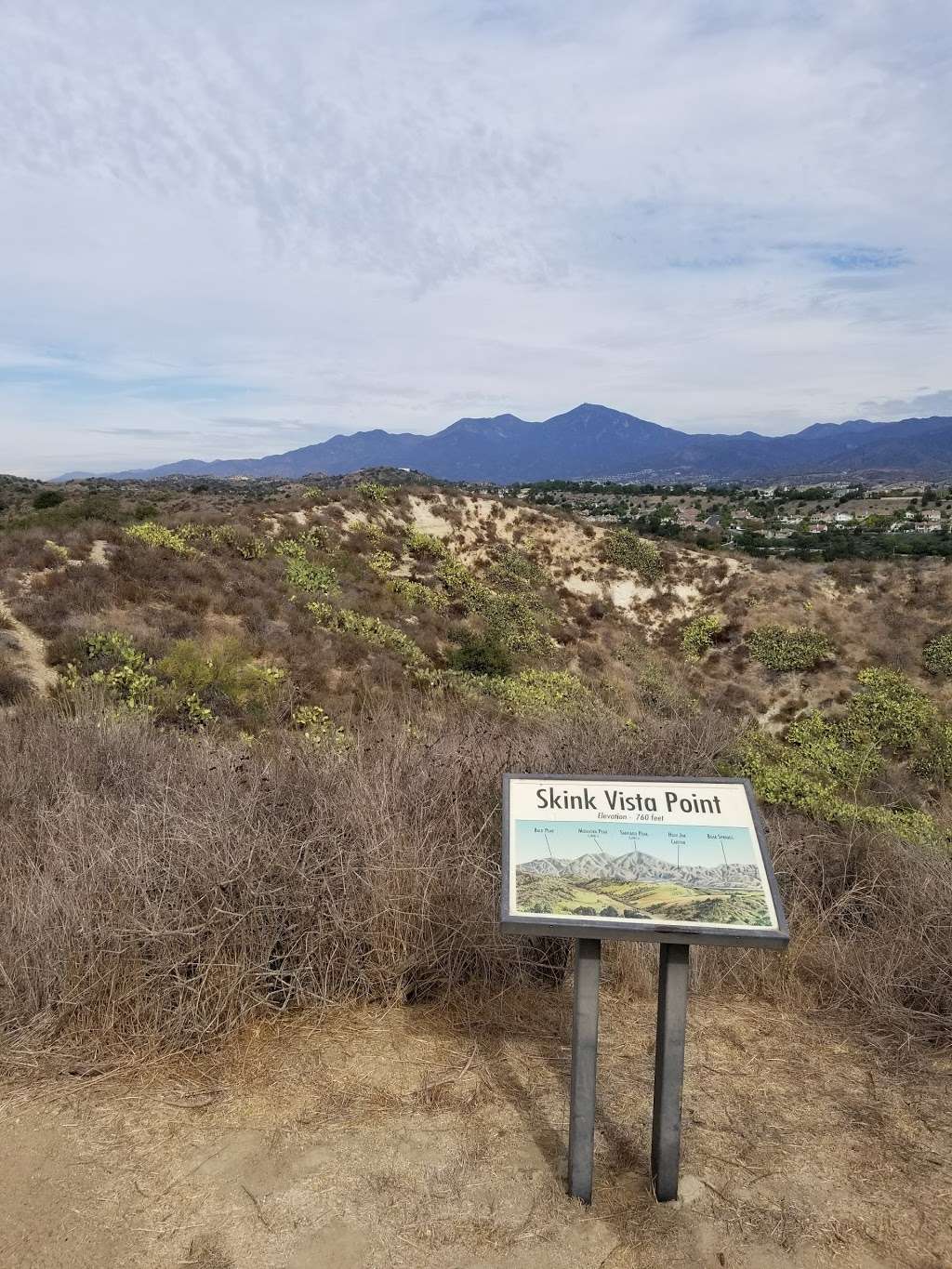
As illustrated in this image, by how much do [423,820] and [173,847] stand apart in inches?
57.3

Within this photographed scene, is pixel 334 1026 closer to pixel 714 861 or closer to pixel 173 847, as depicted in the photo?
pixel 173 847

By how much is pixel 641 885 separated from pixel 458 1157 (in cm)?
149

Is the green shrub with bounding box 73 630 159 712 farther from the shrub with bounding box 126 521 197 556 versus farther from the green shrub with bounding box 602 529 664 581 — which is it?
the green shrub with bounding box 602 529 664 581

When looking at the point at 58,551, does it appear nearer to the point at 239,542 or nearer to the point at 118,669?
the point at 239,542

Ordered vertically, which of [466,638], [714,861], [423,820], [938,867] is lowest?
[466,638]

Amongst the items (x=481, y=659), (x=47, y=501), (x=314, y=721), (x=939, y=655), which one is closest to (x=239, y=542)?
(x=481, y=659)

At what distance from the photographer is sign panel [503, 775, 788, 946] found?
2637mm

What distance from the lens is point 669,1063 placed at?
2.85 m

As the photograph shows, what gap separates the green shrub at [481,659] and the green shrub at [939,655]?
536 inches

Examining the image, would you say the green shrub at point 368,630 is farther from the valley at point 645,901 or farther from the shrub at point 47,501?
the shrub at point 47,501

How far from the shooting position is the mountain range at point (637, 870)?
110 inches

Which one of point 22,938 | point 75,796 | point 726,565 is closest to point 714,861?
point 22,938

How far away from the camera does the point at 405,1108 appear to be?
139 inches

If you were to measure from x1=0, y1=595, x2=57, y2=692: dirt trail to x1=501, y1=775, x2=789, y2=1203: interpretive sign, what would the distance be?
30.7 ft
